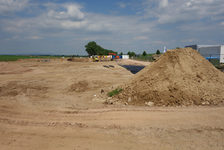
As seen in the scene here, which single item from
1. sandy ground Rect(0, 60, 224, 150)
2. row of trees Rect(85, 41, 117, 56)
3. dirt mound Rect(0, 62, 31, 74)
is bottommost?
sandy ground Rect(0, 60, 224, 150)

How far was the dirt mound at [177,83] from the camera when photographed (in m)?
7.18

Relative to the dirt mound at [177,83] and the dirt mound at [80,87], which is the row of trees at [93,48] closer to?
the dirt mound at [80,87]

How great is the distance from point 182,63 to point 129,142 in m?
5.49

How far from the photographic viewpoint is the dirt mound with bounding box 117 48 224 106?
7.18m

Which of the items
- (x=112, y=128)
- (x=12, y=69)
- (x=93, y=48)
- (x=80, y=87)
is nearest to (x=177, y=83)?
(x=112, y=128)

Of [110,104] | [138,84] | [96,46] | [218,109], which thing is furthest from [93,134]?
[96,46]

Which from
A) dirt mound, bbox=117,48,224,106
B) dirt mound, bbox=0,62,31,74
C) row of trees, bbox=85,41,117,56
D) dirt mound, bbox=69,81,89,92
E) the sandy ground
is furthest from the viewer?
row of trees, bbox=85,41,117,56

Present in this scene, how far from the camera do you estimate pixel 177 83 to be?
295 inches

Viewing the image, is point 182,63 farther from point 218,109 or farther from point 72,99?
point 72,99

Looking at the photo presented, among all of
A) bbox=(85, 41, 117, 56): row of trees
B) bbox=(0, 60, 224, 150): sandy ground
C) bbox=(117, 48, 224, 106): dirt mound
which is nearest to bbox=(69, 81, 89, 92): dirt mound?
bbox=(117, 48, 224, 106): dirt mound

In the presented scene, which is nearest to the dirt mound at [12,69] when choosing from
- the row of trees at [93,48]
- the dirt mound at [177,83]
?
the dirt mound at [177,83]

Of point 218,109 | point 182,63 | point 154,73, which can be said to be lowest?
point 218,109

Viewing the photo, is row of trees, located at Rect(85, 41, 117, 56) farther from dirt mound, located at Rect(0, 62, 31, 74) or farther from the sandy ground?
the sandy ground

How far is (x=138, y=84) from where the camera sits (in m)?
8.34
